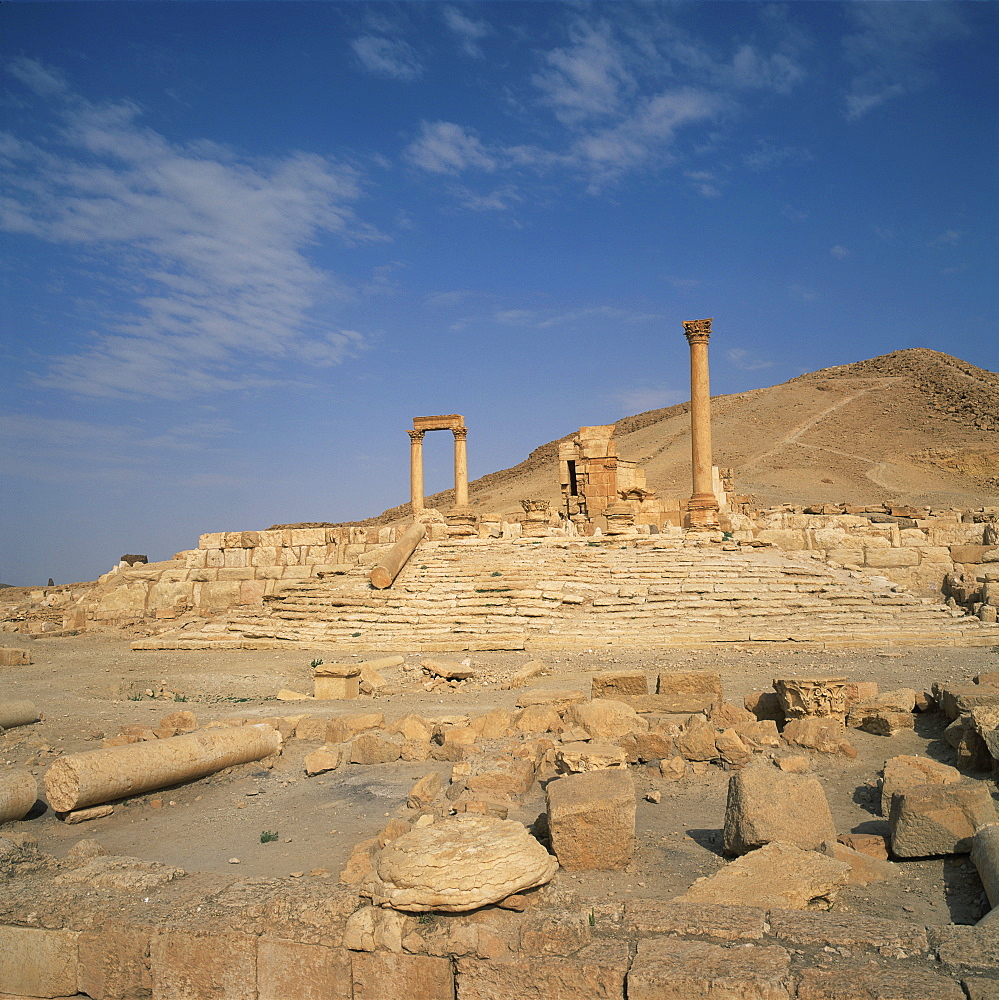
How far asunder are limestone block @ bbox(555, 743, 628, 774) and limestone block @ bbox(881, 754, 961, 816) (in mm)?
1635

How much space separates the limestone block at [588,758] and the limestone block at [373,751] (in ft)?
5.52

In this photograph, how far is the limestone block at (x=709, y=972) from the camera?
8.88 feet

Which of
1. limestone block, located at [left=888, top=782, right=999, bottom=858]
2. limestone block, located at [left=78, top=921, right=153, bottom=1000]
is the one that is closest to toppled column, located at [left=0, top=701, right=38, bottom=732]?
limestone block, located at [left=78, top=921, right=153, bottom=1000]

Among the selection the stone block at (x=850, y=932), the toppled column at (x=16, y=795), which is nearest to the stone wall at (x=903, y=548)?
the stone block at (x=850, y=932)

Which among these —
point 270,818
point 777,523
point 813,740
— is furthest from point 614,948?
point 777,523

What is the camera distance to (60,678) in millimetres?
11430

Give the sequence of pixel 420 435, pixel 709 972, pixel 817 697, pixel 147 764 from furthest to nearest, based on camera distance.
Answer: pixel 420 435, pixel 817 697, pixel 147 764, pixel 709 972

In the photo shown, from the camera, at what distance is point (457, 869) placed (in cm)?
327

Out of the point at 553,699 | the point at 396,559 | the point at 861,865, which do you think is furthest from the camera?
the point at 396,559

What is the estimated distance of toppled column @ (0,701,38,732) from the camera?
7652 millimetres

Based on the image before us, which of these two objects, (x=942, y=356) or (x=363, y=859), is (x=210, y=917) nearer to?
(x=363, y=859)

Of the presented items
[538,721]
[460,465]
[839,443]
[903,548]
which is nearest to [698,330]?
[903,548]

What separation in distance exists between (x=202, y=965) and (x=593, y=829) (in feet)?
6.19

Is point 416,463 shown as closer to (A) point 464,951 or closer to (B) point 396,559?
(B) point 396,559
